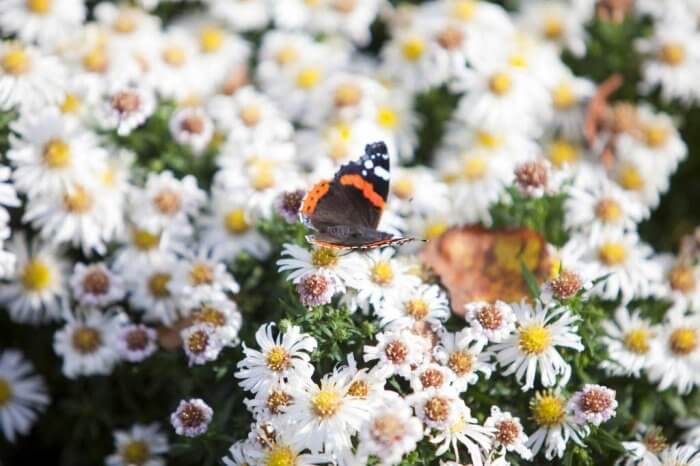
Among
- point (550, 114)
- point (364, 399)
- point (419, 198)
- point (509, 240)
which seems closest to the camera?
point (364, 399)

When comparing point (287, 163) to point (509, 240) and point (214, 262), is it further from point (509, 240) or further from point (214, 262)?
point (509, 240)

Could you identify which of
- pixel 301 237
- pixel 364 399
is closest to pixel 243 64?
pixel 301 237

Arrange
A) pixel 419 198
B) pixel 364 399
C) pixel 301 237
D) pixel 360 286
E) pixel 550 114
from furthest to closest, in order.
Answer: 1. pixel 550 114
2. pixel 419 198
3. pixel 301 237
4. pixel 360 286
5. pixel 364 399

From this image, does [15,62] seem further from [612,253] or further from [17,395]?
[612,253]

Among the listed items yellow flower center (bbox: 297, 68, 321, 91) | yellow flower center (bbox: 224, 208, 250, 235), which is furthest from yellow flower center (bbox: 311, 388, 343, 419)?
yellow flower center (bbox: 297, 68, 321, 91)

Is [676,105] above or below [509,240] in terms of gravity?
above

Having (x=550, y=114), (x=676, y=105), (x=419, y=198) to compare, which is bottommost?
(x=419, y=198)

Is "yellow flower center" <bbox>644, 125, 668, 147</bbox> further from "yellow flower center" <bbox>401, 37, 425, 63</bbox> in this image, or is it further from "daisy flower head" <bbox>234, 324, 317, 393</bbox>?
"daisy flower head" <bbox>234, 324, 317, 393</bbox>

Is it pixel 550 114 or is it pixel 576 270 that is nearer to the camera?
pixel 576 270
